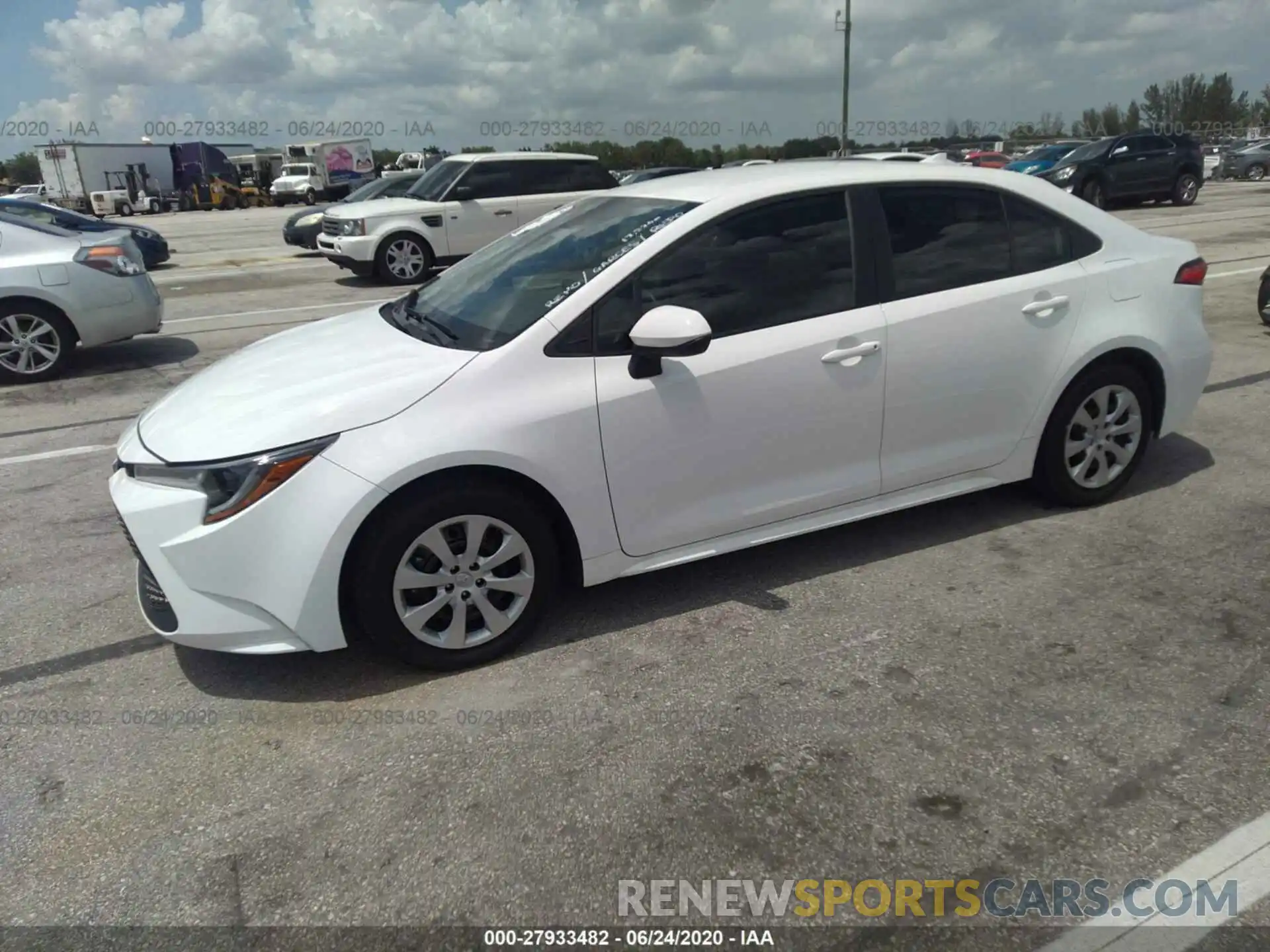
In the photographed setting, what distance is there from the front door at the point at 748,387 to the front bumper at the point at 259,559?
0.95m

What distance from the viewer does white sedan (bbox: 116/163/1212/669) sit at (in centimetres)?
311

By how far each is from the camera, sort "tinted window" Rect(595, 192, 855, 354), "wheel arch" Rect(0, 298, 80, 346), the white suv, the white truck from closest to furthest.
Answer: "tinted window" Rect(595, 192, 855, 354)
"wheel arch" Rect(0, 298, 80, 346)
the white suv
the white truck

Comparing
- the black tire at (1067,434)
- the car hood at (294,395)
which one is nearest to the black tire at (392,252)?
the car hood at (294,395)

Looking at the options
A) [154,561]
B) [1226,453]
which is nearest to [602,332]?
[154,561]

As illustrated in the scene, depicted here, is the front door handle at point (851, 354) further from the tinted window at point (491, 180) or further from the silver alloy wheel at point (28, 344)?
the tinted window at point (491, 180)

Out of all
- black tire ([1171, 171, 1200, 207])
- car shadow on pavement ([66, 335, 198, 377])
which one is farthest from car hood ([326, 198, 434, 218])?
black tire ([1171, 171, 1200, 207])

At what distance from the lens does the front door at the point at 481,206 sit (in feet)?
45.5

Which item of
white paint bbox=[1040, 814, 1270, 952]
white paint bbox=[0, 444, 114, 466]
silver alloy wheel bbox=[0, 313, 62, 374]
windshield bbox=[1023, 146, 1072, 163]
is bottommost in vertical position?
white paint bbox=[1040, 814, 1270, 952]

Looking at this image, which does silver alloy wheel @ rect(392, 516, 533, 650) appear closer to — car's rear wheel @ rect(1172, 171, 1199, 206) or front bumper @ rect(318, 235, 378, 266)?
front bumper @ rect(318, 235, 378, 266)

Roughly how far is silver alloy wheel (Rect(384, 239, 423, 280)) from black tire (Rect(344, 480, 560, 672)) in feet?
36.4

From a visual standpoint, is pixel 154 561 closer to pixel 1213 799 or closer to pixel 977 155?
pixel 1213 799

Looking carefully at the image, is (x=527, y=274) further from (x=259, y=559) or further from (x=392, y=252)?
(x=392, y=252)

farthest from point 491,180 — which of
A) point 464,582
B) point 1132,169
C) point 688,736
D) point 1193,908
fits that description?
point 1132,169

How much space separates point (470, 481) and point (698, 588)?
3.91 ft
